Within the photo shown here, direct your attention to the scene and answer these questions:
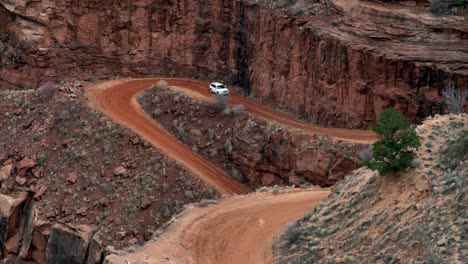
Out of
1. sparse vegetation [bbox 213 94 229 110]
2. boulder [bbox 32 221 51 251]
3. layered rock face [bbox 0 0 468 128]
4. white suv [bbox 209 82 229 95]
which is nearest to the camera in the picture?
boulder [bbox 32 221 51 251]

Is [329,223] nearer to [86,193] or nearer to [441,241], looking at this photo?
[441,241]

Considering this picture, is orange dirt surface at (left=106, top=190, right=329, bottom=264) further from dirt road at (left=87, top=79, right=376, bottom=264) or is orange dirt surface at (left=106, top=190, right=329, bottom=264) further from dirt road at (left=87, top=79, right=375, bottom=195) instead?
dirt road at (left=87, top=79, right=375, bottom=195)

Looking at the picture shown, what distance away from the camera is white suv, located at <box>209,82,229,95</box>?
44938 mm

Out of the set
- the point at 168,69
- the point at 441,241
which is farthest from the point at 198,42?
the point at 441,241

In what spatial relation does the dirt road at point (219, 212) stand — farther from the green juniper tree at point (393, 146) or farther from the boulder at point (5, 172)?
the boulder at point (5, 172)

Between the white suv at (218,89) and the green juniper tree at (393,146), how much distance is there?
23.7 metres

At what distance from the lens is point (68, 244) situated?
3400 centimetres

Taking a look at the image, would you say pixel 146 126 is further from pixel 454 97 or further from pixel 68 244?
pixel 454 97

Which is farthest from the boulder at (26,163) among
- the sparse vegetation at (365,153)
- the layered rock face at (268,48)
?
the sparse vegetation at (365,153)

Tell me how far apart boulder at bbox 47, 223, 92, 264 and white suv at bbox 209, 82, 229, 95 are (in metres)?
13.4

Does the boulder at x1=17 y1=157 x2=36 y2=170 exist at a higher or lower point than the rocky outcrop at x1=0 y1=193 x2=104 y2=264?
higher

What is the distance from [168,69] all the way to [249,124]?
1432 cm

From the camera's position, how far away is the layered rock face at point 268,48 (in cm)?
3591

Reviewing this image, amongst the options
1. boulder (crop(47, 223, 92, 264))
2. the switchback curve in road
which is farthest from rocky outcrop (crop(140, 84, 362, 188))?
boulder (crop(47, 223, 92, 264))
